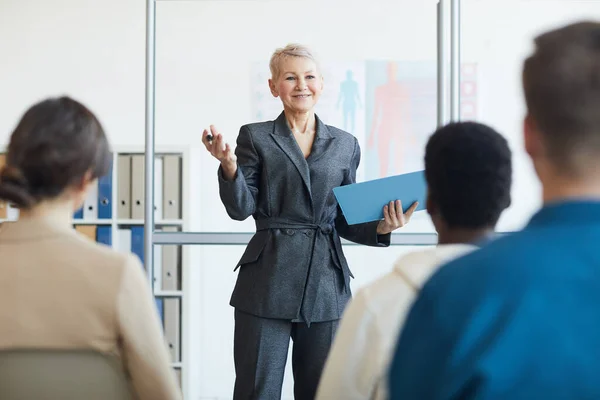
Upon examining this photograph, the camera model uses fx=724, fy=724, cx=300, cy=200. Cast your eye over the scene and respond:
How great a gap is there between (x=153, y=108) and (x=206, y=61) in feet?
5.94

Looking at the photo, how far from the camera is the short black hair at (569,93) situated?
0.60 m

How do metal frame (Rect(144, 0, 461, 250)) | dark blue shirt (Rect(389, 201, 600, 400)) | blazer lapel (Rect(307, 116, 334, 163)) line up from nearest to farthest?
dark blue shirt (Rect(389, 201, 600, 400)) < blazer lapel (Rect(307, 116, 334, 163)) < metal frame (Rect(144, 0, 461, 250))

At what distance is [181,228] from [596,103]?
339cm

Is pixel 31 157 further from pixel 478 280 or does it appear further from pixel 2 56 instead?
pixel 2 56

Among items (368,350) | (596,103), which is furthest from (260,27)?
(596,103)

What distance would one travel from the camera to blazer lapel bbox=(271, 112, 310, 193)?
204 cm

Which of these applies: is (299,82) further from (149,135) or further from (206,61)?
(206,61)

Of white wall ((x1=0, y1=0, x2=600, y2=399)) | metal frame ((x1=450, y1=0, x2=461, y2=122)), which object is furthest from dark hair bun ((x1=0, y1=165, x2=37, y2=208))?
white wall ((x1=0, y1=0, x2=600, y2=399))

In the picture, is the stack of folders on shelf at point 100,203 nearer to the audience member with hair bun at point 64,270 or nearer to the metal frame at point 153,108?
the metal frame at point 153,108

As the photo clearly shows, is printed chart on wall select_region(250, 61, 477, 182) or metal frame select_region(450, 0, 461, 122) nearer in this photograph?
metal frame select_region(450, 0, 461, 122)

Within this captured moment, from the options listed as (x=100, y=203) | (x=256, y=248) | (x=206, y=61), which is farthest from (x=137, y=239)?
(x=256, y=248)

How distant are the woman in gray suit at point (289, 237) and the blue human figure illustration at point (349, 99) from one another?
3.27ft

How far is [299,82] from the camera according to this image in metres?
2.10

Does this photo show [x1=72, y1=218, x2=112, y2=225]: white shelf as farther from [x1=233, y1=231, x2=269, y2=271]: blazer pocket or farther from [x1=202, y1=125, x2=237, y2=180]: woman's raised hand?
[x1=202, y1=125, x2=237, y2=180]: woman's raised hand
